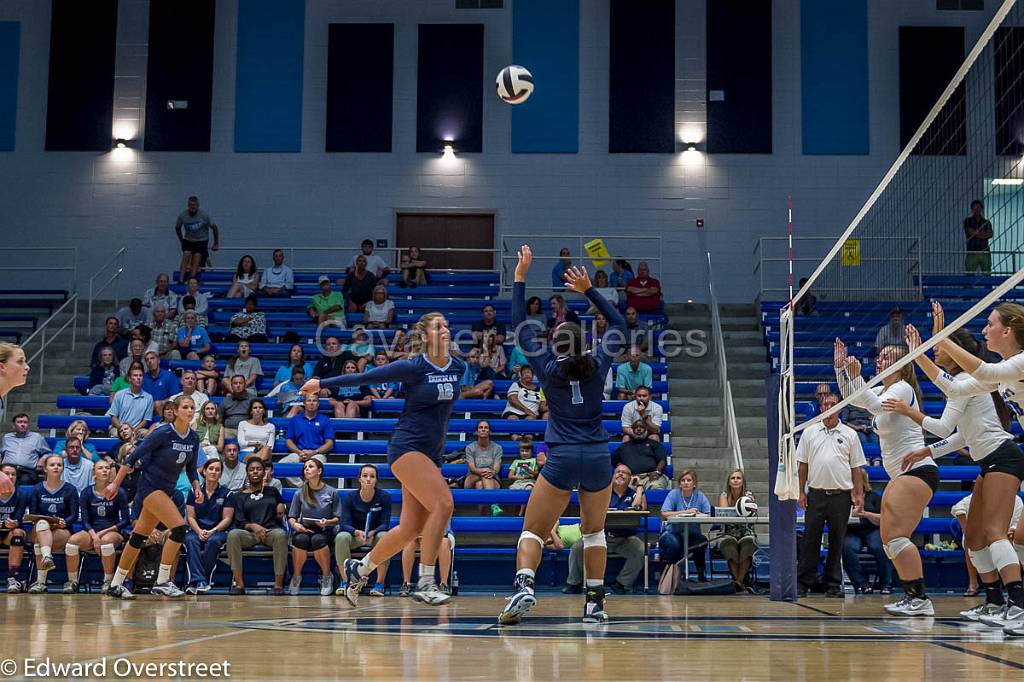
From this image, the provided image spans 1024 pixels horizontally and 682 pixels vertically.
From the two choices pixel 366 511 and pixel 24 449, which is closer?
pixel 366 511

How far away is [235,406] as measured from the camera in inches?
637

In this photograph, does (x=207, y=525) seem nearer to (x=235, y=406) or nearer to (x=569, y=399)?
(x=235, y=406)

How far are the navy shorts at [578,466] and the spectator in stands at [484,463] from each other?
22.5 feet

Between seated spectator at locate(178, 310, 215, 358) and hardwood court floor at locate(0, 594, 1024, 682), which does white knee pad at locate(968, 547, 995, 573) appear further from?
seated spectator at locate(178, 310, 215, 358)

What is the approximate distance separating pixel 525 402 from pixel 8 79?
1433cm

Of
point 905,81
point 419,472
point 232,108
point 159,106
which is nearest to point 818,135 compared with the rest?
point 905,81

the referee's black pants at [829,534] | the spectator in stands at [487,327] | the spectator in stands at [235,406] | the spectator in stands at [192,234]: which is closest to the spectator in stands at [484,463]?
the spectator in stands at [487,327]

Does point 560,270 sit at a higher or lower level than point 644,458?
higher

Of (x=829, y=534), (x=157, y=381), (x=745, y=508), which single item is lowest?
(x=829, y=534)

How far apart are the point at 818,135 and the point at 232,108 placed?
12142mm

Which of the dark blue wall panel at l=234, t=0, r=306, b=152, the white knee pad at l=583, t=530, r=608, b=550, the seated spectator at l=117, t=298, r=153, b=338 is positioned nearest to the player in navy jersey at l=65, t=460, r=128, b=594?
the seated spectator at l=117, t=298, r=153, b=338

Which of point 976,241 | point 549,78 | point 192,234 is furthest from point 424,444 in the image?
point 549,78

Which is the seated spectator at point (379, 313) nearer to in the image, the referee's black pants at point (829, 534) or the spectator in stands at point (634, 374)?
the spectator in stands at point (634, 374)

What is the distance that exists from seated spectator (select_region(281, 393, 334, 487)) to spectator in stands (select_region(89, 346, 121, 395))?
12.8ft
